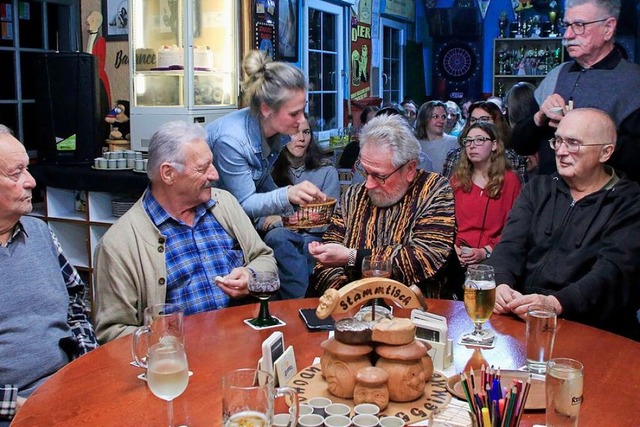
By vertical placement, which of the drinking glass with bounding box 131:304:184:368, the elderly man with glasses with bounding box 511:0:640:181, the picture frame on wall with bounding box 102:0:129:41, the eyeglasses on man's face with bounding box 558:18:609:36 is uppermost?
the picture frame on wall with bounding box 102:0:129:41

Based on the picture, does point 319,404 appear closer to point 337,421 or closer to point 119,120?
point 337,421

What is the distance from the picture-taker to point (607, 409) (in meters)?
1.50

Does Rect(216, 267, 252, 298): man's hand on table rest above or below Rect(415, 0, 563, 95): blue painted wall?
below

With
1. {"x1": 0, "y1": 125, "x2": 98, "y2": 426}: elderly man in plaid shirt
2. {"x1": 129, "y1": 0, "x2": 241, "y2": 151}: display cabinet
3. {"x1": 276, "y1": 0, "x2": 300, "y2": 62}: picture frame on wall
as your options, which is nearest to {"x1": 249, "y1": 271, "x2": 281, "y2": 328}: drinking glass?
{"x1": 0, "y1": 125, "x2": 98, "y2": 426}: elderly man in plaid shirt

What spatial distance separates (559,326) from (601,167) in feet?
2.71

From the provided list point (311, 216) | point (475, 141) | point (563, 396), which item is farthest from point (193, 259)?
point (475, 141)

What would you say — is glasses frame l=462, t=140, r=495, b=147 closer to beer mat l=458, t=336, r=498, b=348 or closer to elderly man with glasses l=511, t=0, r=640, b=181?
elderly man with glasses l=511, t=0, r=640, b=181

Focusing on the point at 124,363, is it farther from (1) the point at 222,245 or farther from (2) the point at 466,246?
(2) the point at 466,246

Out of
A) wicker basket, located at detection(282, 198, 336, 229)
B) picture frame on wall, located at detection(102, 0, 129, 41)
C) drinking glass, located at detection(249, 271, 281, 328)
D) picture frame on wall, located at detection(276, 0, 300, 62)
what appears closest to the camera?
drinking glass, located at detection(249, 271, 281, 328)

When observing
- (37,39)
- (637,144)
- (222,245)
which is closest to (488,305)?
(222,245)

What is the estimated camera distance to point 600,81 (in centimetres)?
318

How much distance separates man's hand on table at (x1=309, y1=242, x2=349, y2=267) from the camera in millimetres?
2672

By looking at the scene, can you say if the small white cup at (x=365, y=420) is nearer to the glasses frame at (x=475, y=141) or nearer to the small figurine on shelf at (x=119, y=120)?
the glasses frame at (x=475, y=141)

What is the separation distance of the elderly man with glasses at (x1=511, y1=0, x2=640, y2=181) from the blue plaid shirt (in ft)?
5.06
